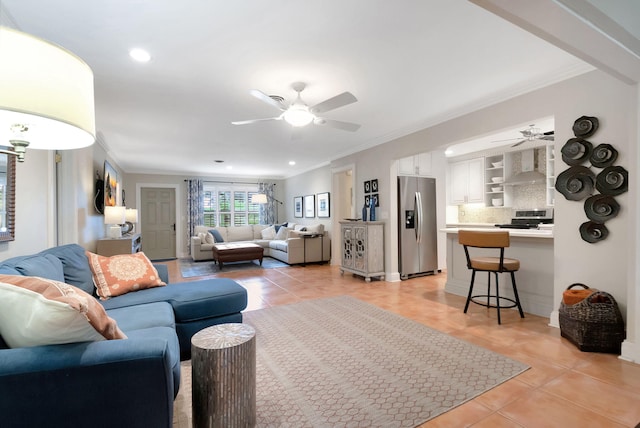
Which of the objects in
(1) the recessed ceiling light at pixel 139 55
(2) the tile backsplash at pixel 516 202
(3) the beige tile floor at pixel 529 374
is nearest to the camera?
(3) the beige tile floor at pixel 529 374

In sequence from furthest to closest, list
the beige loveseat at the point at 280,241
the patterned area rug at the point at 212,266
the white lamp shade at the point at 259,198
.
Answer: the white lamp shade at the point at 259,198, the beige loveseat at the point at 280,241, the patterned area rug at the point at 212,266

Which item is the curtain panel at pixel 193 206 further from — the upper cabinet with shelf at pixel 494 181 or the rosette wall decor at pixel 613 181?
the rosette wall decor at pixel 613 181

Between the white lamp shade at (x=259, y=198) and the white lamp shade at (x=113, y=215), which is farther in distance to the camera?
the white lamp shade at (x=259, y=198)

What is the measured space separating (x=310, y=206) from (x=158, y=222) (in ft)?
13.9

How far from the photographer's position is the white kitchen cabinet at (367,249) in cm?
503

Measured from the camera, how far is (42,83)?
80 cm

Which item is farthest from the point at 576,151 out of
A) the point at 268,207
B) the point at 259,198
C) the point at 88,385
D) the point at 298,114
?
the point at 268,207

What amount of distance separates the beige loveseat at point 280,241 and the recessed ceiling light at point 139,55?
4779 millimetres

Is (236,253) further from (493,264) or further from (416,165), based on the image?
(493,264)

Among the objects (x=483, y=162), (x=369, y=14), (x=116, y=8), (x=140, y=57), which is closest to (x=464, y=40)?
(x=369, y=14)

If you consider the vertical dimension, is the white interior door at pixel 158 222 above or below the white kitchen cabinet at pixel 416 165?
below

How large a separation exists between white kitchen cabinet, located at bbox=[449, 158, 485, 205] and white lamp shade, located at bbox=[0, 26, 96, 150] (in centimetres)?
683

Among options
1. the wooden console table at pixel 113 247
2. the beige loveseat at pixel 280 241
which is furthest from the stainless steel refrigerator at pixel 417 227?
the wooden console table at pixel 113 247

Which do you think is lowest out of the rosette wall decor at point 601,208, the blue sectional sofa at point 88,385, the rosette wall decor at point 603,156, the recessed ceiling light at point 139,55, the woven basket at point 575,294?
the woven basket at point 575,294
